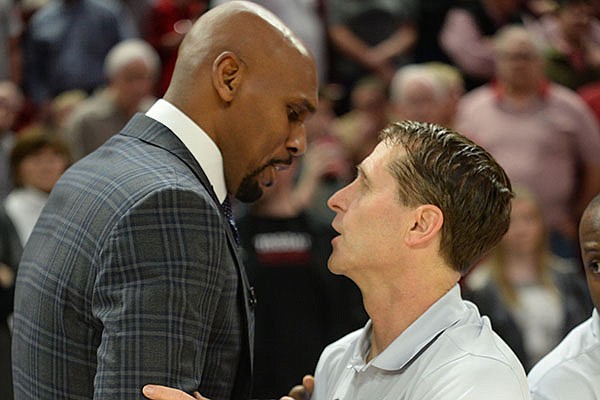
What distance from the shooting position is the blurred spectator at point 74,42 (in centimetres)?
708

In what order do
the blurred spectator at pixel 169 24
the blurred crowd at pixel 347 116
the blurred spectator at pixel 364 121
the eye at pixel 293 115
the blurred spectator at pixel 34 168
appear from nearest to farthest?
the eye at pixel 293 115 < the blurred crowd at pixel 347 116 < the blurred spectator at pixel 34 168 < the blurred spectator at pixel 364 121 < the blurred spectator at pixel 169 24

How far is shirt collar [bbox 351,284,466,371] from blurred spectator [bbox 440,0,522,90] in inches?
204

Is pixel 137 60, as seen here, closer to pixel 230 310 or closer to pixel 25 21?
pixel 25 21

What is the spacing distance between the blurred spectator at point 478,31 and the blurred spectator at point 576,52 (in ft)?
1.34

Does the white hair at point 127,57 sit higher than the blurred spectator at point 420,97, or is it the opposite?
the white hair at point 127,57

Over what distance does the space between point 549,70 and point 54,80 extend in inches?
126

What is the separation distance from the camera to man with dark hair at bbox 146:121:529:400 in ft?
6.77

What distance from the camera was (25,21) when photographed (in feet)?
24.9

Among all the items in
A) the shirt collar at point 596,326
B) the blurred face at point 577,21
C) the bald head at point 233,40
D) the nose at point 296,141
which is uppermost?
the bald head at point 233,40

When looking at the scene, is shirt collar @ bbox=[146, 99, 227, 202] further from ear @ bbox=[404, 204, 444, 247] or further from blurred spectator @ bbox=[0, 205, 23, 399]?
blurred spectator @ bbox=[0, 205, 23, 399]

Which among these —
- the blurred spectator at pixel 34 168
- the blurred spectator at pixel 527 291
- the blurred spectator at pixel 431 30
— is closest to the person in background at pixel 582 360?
the blurred spectator at pixel 527 291

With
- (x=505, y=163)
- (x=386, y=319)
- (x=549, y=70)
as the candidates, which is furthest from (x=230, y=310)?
(x=549, y=70)

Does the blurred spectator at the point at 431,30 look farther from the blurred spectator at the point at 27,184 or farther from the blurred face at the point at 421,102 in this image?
the blurred spectator at the point at 27,184

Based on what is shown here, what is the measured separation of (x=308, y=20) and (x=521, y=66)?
179cm
